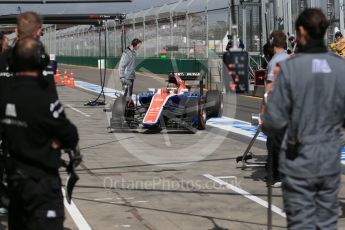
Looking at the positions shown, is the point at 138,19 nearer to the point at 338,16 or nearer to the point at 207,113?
the point at 338,16

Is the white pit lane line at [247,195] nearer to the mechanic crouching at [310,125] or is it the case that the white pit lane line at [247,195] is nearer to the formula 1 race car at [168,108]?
the mechanic crouching at [310,125]

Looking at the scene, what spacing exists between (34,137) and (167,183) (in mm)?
4184

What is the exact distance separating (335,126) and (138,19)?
3681 centimetres

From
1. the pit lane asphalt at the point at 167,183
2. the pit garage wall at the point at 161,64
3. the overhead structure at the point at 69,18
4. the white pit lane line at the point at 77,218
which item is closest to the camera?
the white pit lane line at the point at 77,218

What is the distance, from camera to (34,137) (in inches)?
147

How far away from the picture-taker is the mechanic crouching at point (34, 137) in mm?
3717

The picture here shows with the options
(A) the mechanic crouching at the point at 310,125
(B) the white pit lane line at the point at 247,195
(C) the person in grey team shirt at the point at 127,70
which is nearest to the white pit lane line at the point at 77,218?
(B) the white pit lane line at the point at 247,195

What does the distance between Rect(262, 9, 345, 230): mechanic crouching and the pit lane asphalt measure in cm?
204

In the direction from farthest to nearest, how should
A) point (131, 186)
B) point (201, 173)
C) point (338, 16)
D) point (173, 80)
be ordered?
point (338, 16), point (173, 80), point (201, 173), point (131, 186)

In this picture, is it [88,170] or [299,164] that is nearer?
[299,164]

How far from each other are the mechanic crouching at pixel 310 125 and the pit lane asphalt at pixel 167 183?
204 centimetres

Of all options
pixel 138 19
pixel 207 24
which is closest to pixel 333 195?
pixel 207 24

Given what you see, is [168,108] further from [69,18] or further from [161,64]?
[161,64]

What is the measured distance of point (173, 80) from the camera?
12.8 metres
